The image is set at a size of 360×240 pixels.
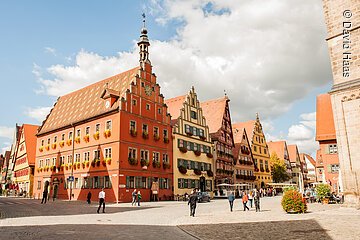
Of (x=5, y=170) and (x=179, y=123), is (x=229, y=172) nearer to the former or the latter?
(x=179, y=123)

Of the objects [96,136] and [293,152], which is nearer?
[96,136]

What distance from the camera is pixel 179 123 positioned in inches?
1865

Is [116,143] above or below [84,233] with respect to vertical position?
above

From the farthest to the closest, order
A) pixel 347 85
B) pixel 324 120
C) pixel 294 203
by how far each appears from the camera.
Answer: pixel 324 120 → pixel 347 85 → pixel 294 203

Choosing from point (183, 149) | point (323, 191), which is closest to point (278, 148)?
point (183, 149)

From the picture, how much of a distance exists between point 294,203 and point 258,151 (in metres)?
52.5

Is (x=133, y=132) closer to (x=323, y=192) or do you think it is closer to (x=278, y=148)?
(x=323, y=192)

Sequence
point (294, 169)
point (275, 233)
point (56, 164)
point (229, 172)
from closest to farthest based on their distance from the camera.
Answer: point (275, 233), point (56, 164), point (229, 172), point (294, 169)

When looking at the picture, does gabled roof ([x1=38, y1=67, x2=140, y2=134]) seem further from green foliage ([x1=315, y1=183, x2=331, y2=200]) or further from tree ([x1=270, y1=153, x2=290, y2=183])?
tree ([x1=270, y1=153, x2=290, y2=183])

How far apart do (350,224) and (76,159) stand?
3567 centimetres

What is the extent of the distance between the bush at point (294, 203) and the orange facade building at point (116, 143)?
2015 centimetres

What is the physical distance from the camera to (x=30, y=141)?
6353 cm

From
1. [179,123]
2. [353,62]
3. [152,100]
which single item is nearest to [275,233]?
[353,62]

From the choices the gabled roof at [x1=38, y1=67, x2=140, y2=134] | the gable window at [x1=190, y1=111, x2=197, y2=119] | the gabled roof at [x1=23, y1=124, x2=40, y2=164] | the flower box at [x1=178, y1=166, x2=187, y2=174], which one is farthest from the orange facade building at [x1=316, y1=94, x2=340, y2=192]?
the gabled roof at [x1=23, y1=124, x2=40, y2=164]
